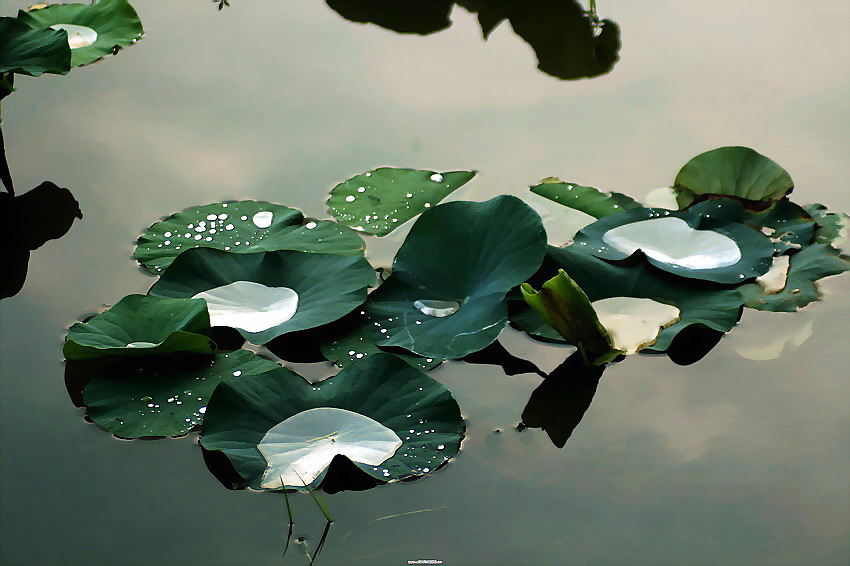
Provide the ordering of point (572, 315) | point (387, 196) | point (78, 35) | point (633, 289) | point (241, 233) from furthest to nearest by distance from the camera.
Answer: point (78, 35) → point (387, 196) → point (241, 233) → point (633, 289) → point (572, 315)

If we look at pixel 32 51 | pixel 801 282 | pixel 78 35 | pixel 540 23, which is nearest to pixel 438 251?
pixel 801 282

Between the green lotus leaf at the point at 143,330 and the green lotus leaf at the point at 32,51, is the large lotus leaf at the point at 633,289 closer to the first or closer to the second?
the green lotus leaf at the point at 143,330

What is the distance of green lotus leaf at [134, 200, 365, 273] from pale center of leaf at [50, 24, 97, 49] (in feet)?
2.18

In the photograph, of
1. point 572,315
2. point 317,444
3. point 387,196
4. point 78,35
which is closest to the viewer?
point 317,444

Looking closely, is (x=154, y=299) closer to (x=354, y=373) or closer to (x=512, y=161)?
(x=354, y=373)

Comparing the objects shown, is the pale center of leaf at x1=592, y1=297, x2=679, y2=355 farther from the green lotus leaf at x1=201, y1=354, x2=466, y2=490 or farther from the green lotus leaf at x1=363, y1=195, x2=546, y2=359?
the green lotus leaf at x1=201, y1=354, x2=466, y2=490

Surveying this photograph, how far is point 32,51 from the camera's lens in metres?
1.60

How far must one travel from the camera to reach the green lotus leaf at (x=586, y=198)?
1.46 meters

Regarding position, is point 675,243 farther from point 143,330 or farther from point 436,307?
point 143,330

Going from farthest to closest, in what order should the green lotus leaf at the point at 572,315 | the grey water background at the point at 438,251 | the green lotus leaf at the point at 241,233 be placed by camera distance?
the green lotus leaf at the point at 241,233, the green lotus leaf at the point at 572,315, the grey water background at the point at 438,251

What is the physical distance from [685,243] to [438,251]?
0.34 m

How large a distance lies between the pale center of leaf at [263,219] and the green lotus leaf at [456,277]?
23 cm

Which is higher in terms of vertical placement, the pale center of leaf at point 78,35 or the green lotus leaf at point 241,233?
the pale center of leaf at point 78,35

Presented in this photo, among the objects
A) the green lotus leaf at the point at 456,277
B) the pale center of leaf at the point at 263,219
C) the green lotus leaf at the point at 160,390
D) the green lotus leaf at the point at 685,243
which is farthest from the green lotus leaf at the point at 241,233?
the green lotus leaf at the point at 685,243
